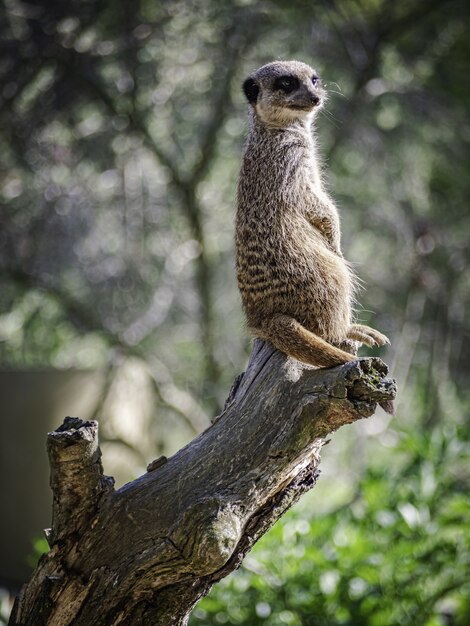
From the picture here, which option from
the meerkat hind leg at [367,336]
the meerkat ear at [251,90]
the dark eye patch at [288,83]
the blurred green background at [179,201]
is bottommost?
the blurred green background at [179,201]

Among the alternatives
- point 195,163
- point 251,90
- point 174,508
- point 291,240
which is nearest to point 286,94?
point 251,90

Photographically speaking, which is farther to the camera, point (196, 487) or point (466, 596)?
point (466, 596)

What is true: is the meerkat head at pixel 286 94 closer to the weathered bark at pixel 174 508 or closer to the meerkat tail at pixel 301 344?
the meerkat tail at pixel 301 344

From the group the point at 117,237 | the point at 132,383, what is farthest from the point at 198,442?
the point at 117,237

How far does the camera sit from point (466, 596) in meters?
3.11

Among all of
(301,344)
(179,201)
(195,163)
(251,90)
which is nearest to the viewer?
(301,344)

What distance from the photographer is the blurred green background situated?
5.03 metres

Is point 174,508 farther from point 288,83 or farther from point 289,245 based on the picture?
point 288,83

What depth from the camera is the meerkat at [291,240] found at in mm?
2125

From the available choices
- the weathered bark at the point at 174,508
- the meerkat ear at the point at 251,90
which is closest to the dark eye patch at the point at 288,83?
the meerkat ear at the point at 251,90

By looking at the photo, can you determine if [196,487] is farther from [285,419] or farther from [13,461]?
[13,461]

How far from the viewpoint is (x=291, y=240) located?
2.18 m

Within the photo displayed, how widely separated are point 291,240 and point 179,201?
344 cm

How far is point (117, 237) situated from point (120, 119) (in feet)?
2.81
